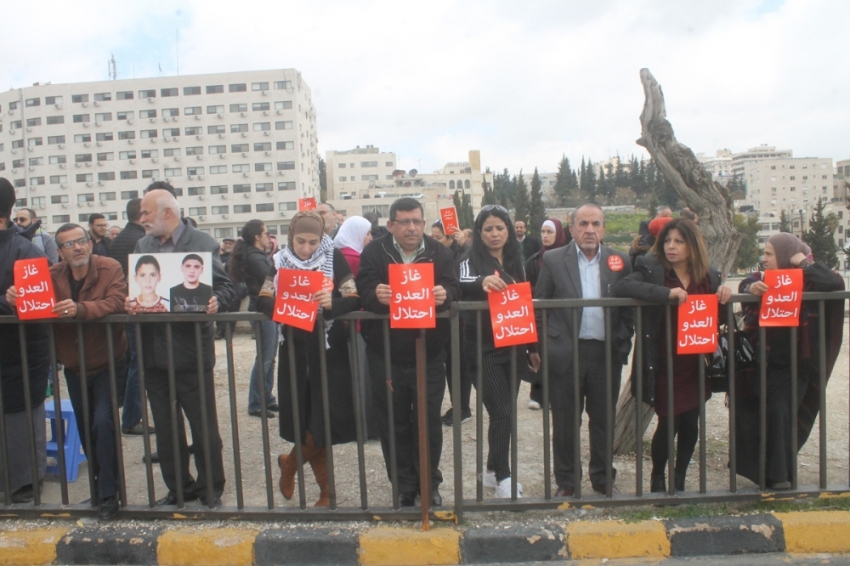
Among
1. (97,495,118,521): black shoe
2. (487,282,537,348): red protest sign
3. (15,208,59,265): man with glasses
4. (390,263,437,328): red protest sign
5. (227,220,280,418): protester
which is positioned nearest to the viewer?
(390,263,437,328): red protest sign

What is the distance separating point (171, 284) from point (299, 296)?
0.80m

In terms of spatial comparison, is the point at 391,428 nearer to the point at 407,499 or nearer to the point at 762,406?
the point at 407,499

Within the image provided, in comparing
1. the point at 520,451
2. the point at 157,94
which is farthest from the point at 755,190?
the point at 520,451

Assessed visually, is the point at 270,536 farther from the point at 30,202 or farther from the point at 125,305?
the point at 30,202

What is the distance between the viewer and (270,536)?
12.9 feet

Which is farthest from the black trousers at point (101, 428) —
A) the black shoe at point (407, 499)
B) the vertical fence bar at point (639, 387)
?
the vertical fence bar at point (639, 387)

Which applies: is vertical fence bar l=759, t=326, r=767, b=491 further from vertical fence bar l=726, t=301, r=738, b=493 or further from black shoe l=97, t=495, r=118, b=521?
black shoe l=97, t=495, r=118, b=521

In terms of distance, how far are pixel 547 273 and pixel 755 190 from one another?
529 ft

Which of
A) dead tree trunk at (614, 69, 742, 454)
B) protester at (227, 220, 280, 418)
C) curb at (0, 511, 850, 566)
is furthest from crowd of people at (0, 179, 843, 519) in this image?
protester at (227, 220, 280, 418)

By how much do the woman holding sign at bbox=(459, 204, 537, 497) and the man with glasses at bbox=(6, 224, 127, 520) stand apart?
2.23m

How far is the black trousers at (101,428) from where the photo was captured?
4.12 m

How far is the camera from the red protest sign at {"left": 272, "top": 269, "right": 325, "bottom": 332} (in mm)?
3826

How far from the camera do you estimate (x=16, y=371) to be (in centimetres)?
438

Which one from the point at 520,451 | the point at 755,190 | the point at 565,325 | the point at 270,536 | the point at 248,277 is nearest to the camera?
the point at 270,536
